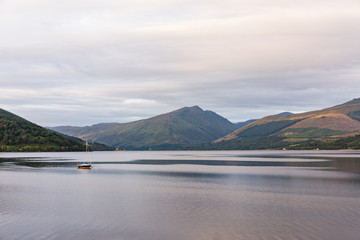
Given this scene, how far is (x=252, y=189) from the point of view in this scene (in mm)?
84938

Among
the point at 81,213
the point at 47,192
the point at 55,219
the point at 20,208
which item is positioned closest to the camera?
the point at 55,219

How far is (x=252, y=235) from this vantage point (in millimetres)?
41188

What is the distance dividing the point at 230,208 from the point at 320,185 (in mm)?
43006

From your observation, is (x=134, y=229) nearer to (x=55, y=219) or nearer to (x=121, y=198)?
(x=55, y=219)

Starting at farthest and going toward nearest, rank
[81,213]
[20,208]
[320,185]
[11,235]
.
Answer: [320,185], [20,208], [81,213], [11,235]

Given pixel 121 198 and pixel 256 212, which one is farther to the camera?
pixel 121 198

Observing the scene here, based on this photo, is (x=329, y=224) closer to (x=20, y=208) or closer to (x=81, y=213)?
(x=81, y=213)

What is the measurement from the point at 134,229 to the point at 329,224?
80.9ft

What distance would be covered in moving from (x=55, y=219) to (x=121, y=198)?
21.5 meters

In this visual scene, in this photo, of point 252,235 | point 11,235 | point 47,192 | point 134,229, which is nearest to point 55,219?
point 11,235

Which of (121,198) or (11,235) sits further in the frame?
(121,198)

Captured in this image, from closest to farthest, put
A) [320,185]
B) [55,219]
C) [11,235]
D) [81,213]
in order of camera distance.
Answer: [11,235] → [55,219] → [81,213] → [320,185]

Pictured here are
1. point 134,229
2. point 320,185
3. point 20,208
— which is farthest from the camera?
point 320,185

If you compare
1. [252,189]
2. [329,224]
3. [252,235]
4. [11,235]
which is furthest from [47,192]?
[329,224]
